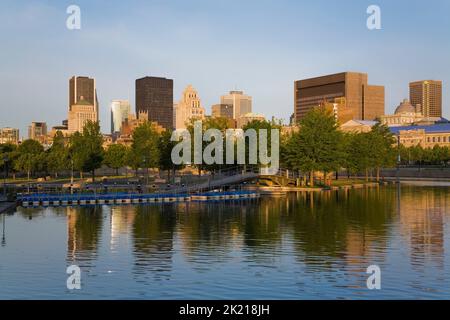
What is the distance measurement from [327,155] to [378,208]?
146ft

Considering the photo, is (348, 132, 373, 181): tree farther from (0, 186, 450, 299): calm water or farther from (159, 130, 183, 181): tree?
(0, 186, 450, 299): calm water

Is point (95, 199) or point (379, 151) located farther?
point (379, 151)

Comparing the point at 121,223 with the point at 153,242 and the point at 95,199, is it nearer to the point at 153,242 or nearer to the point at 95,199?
the point at 153,242

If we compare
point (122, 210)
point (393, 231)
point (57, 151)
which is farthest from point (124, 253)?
point (57, 151)

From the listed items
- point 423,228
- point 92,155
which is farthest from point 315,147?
point 423,228

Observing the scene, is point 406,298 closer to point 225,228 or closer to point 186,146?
point 225,228

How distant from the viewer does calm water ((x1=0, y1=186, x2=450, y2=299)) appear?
27.9 m

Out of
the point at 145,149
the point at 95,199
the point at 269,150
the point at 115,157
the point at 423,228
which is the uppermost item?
the point at 145,149

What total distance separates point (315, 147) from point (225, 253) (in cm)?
7801

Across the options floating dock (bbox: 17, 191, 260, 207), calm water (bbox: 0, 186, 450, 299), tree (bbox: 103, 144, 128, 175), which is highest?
tree (bbox: 103, 144, 128, 175)

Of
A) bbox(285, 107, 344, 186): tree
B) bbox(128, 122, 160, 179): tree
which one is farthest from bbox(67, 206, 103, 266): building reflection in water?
bbox(128, 122, 160, 179): tree

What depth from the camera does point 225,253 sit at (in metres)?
37.6

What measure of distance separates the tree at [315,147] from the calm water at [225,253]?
4830 cm

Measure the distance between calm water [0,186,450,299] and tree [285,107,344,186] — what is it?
48302mm
